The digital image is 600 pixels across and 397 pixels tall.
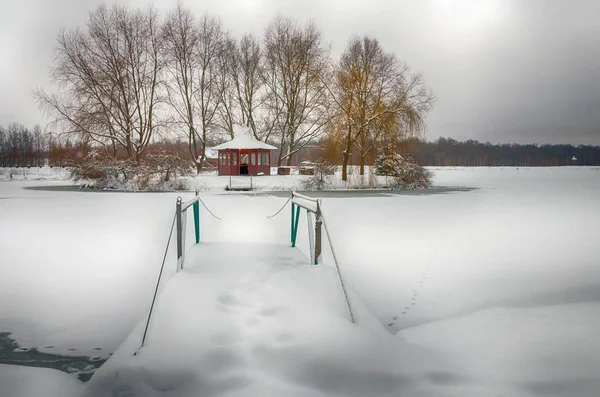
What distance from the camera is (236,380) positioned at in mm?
3303

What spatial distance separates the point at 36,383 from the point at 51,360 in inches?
23.6

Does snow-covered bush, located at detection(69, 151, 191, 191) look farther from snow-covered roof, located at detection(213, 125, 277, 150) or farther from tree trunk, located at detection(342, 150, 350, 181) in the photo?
tree trunk, located at detection(342, 150, 350, 181)

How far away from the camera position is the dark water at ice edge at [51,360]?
3660 mm

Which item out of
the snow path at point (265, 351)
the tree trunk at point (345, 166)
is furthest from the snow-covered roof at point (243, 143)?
the snow path at point (265, 351)

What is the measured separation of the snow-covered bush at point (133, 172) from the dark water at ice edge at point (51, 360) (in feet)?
83.5

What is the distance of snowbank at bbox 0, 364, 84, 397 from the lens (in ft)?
10.4

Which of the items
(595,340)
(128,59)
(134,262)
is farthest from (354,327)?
(128,59)

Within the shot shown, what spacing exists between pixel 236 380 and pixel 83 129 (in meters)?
33.0

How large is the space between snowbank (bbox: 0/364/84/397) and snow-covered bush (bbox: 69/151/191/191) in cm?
2605

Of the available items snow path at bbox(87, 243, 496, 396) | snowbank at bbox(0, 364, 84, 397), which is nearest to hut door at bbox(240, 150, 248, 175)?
snow path at bbox(87, 243, 496, 396)

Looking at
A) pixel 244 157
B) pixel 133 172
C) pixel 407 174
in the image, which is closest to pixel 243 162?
pixel 244 157

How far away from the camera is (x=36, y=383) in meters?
3.31

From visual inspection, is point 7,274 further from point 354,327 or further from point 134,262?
point 354,327

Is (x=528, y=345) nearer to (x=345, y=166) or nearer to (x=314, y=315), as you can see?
(x=314, y=315)
